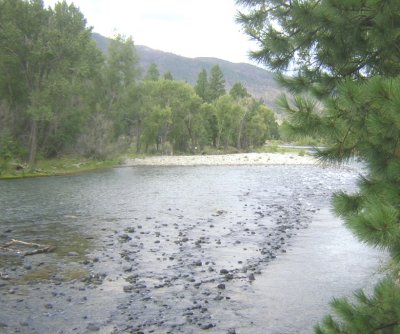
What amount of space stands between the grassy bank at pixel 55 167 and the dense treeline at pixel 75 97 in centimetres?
137

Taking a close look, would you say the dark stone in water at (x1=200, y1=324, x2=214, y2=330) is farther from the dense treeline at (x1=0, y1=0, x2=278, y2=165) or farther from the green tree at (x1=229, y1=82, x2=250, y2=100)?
the green tree at (x1=229, y1=82, x2=250, y2=100)

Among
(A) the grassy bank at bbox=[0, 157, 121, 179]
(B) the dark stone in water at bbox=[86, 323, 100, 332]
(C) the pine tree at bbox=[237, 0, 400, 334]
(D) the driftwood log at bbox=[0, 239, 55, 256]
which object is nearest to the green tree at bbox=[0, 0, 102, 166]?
(A) the grassy bank at bbox=[0, 157, 121, 179]

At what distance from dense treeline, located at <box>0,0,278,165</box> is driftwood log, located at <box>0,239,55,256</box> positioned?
28.6m

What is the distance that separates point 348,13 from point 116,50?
61379 mm

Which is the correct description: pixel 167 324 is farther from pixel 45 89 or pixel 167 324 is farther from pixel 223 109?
pixel 223 109

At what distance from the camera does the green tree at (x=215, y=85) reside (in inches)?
4141

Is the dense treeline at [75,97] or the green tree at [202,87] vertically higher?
the green tree at [202,87]

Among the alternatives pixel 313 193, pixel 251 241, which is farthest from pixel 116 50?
pixel 251 241

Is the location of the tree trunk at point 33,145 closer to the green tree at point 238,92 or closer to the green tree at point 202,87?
the green tree at point 202,87

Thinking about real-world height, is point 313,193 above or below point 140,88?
below

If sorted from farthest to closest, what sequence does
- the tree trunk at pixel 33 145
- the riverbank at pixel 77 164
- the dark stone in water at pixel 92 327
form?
the tree trunk at pixel 33 145 < the riverbank at pixel 77 164 < the dark stone in water at pixel 92 327

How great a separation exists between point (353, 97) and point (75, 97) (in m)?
53.7

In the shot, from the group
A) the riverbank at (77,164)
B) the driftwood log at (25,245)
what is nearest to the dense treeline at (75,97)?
the riverbank at (77,164)

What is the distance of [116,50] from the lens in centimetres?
6278
